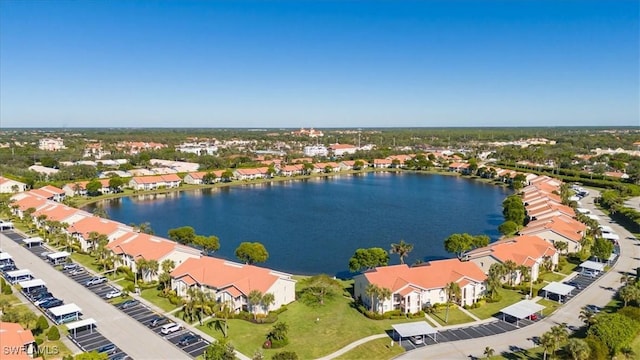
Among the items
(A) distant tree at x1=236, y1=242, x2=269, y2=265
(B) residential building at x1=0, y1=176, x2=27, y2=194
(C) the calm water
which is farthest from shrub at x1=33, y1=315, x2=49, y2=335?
(B) residential building at x1=0, y1=176, x2=27, y2=194

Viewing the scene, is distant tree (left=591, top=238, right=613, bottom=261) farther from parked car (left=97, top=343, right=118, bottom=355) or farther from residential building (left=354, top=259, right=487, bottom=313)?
parked car (left=97, top=343, right=118, bottom=355)

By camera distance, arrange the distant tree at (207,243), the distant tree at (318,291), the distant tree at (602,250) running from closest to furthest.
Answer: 1. the distant tree at (318,291)
2. the distant tree at (602,250)
3. the distant tree at (207,243)

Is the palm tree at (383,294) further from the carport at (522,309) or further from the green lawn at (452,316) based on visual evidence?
the carport at (522,309)

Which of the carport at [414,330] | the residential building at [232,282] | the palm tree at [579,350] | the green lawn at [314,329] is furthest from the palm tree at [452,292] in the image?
the residential building at [232,282]

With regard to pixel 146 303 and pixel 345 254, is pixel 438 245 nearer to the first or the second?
pixel 345 254

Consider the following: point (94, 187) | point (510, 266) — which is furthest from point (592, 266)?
point (94, 187)
